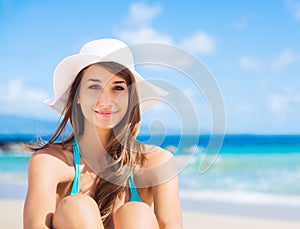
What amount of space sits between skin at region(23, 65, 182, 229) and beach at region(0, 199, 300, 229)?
2.21 metres

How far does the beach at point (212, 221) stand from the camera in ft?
14.6

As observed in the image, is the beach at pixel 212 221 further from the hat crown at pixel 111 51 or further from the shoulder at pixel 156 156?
the hat crown at pixel 111 51

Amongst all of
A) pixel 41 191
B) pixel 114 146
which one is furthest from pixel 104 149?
pixel 41 191

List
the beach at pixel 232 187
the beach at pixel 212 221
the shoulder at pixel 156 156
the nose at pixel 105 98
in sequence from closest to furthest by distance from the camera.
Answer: the nose at pixel 105 98 < the shoulder at pixel 156 156 < the beach at pixel 212 221 < the beach at pixel 232 187

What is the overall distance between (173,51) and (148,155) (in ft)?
1.55

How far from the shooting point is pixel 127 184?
7.64 feet

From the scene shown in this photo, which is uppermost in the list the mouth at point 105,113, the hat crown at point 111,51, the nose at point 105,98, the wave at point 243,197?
the wave at point 243,197

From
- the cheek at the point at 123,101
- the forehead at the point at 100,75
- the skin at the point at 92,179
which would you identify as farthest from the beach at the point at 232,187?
the forehead at the point at 100,75

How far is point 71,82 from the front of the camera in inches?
90.4

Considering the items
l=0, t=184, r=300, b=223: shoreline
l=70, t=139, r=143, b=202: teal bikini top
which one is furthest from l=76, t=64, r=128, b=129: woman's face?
l=0, t=184, r=300, b=223: shoreline

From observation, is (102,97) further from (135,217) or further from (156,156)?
(135,217)

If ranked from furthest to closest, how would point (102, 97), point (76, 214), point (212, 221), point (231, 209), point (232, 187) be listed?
point (232, 187) → point (231, 209) → point (212, 221) → point (102, 97) → point (76, 214)

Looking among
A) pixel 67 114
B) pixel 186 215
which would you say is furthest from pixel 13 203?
pixel 67 114

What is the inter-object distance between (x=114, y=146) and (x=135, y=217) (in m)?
0.45
